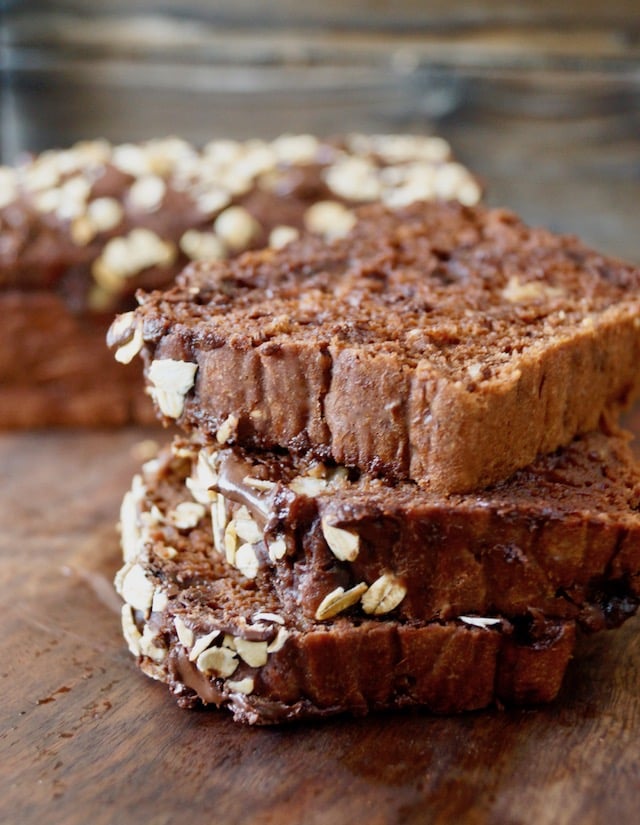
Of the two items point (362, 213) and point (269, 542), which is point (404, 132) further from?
point (269, 542)

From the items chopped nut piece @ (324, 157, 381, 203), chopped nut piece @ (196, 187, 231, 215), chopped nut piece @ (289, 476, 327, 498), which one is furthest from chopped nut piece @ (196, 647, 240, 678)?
chopped nut piece @ (324, 157, 381, 203)

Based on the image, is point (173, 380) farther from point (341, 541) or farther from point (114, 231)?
point (114, 231)

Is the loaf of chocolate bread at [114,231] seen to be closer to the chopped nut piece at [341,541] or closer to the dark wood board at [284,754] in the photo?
the dark wood board at [284,754]

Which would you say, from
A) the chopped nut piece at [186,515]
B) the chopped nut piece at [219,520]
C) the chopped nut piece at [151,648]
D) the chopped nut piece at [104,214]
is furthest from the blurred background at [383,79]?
the chopped nut piece at [151,648]

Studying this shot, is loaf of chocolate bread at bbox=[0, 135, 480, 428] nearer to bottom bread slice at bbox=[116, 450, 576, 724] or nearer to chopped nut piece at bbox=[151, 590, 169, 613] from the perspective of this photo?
chopped nut piece at bbox=[151, 590, 169, 613]

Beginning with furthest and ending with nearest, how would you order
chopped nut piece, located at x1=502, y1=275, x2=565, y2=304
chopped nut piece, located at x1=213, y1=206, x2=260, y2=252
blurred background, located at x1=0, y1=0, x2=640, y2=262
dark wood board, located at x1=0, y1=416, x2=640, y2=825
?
1. blurred background, located at x1=0, y1=0, x2=640, y2=262
2. chopped nut piece, located at x1=213, y1=206, x2=260, y2=252
3. chopped nut piece, located at x1=502, y1=275, x2=565, y2=304
4. dark wood board, located at x1=0, y1=416, x2=640, y2=825

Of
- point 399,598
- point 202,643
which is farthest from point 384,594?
point 202,643

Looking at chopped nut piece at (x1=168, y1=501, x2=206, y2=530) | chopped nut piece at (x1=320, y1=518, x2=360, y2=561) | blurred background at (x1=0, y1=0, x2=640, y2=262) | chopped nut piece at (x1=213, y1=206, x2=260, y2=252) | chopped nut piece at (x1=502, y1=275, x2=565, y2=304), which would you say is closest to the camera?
chopped nut piece at (x1=320, y1=518, x2=360, y2=561)

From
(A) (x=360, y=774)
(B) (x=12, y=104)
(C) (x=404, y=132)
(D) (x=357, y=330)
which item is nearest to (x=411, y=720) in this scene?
(A) (x=360, y=774)

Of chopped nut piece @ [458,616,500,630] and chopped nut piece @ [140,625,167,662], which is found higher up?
chopped nut piece @ [458,616,500,630]
